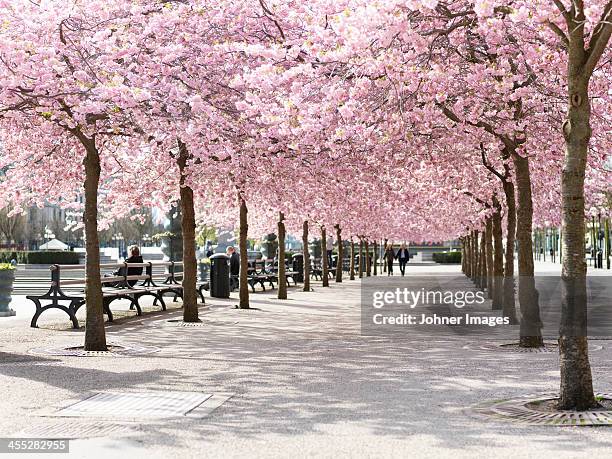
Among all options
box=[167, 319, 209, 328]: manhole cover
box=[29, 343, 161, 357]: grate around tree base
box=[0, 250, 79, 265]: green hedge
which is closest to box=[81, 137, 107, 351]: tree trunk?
box=[29, 343, 161, 357]: grate around tree base

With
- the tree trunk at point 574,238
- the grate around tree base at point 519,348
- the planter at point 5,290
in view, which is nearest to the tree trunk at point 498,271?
the grate around tree base at point 519,348

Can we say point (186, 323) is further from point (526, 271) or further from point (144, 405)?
point (144, 405)

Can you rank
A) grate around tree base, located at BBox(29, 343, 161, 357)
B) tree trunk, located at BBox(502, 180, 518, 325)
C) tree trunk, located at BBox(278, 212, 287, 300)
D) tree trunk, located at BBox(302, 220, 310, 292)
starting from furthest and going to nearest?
1. tree trunk, located at BBox(302, 220, 310, 292)
2. tree trunk, located at BBox(278, 212, 287, 300)
3. tree trunk, located at BBox(502, 180, 518, 325)
4. grate around tree base, located at BBox(29, 343, 161, 357)

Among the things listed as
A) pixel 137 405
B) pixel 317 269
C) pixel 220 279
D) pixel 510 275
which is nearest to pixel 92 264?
pixel 137 405

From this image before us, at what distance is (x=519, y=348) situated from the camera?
14320 mm

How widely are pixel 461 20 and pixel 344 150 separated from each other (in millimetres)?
6086

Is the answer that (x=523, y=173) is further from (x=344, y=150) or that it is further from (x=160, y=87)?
(x=160, y=87)

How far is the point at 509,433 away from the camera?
7.55 m

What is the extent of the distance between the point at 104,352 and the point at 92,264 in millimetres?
1289

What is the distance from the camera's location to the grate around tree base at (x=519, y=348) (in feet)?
45.5

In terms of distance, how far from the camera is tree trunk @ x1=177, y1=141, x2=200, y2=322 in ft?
63.3

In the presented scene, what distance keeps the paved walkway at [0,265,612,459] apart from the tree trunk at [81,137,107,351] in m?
0.94

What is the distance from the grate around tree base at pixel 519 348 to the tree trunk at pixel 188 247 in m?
6.59

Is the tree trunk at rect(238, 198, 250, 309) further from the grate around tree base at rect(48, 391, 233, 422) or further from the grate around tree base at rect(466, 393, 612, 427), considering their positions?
the grate around tree base at rect(466, 393, 612, 427)
